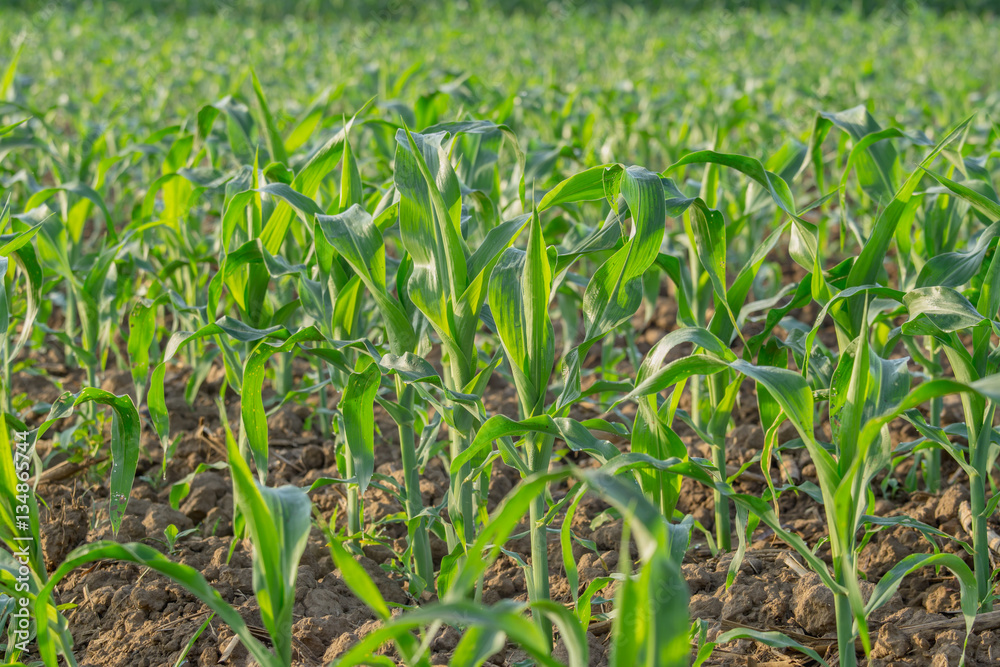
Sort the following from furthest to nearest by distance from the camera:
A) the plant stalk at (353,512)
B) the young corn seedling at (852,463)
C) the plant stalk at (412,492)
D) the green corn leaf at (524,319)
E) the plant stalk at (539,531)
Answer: the plant stalk at (353,512)
the plant stalk at (412,492)
the plant stalk at (539,531)
the green corn leaf at (524,319)
the young corn seedling at (852,463)

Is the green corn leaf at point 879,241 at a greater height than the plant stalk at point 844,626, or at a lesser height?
greater

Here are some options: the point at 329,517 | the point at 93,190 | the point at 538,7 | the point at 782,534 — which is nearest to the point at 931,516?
the point at 782,534

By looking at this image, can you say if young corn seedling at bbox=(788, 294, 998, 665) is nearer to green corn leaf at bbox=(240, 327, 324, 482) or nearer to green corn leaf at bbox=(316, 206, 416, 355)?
green corn leaf at bbox=(316, 206, 416, 355)

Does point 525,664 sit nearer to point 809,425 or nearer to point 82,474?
point 809,425

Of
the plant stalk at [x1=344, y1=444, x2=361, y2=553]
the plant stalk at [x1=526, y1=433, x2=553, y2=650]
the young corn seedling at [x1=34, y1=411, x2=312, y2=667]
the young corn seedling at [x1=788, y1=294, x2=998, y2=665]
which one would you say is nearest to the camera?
the young corn seedling at [x1=34, y1=411, x2=312, y2=667]

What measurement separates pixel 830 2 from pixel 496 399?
15861 mm

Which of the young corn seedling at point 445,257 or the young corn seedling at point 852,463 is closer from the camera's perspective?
the young corn seedling at point 852,463

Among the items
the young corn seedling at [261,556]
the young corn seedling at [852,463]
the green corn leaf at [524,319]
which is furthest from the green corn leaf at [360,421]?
the young corn seedling at [852,463]

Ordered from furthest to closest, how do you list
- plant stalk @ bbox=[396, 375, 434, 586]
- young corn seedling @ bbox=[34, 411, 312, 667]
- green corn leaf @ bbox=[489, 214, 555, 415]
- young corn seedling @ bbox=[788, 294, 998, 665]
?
plant stalk @ bbox=[396, 375, 434, 586], green corn leaf @ bbox=[489, 214, 555, 415], young corn seedling @ bbox=[788, 294, 998, 665], young corn seedling @ bbox=[34, 411, 312, 667]

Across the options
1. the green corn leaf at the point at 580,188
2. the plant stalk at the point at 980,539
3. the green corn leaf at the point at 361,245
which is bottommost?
the plant stalk at the point at 980,539

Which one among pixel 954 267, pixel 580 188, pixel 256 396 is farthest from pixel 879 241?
pixel 256 396

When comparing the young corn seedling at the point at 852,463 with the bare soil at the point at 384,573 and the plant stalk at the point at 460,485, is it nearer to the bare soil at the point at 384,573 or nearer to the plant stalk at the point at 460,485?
the bare soil at the point at 384,573

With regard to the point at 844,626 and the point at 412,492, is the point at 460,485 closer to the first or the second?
the point at 412,492
